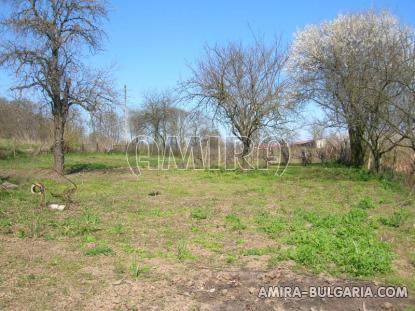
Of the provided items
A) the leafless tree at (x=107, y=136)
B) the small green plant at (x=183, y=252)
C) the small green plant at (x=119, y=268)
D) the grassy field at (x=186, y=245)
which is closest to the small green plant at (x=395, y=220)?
the grassy field at (x=186, y=245)

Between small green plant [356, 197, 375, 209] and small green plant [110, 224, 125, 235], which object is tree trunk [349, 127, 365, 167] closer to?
small green plant [356, 197, 375, 209]

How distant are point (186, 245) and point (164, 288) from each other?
160 cm

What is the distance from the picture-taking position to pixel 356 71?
48.9 feet

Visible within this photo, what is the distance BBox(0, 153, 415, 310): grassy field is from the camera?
479 cm

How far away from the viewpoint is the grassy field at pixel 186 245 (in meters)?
4.79

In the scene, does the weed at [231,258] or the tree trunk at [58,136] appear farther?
the tree trunk at [58,136]

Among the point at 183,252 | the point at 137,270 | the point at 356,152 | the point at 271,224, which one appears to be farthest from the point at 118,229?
the point at 356,152

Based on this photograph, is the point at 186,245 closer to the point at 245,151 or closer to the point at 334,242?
the point at 334,242

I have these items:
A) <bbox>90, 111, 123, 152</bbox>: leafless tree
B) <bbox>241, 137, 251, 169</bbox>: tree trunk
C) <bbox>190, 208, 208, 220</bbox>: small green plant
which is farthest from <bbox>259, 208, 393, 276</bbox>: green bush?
<bbox>90, 111, 123, 152</bbox>: leafless tree

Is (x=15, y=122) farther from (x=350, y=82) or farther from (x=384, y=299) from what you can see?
(x=384, y=299)

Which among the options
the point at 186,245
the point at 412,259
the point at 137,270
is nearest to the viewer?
the point at 137,270

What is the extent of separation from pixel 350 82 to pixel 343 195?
5036 mm

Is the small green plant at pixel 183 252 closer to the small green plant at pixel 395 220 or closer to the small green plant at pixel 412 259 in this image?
the small green plant at pixel 412 259

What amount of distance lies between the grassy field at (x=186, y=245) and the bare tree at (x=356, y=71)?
399cm
